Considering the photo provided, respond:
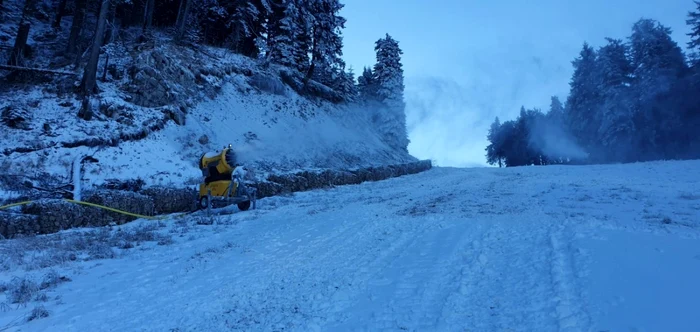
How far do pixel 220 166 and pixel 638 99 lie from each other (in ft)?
135

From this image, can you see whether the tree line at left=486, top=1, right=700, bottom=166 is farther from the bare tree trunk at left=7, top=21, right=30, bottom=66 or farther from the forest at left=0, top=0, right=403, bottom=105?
the bare tree trunk at left=7, top=21, right=30, bottom=66

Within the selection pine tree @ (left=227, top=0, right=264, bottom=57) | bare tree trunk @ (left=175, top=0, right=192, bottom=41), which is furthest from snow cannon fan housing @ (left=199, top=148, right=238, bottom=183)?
pine tree @ (left=227, top=0, right=264, bottom=57)

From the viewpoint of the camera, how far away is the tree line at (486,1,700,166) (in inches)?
1334

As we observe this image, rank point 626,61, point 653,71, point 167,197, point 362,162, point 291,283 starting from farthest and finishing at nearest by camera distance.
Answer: point 626,61
point 653,71
point 362,162
point 167,197
point 291,283

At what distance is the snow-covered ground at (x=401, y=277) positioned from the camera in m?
3.82

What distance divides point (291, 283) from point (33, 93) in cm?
1559

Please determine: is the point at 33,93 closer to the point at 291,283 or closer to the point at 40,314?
the point at 40,314

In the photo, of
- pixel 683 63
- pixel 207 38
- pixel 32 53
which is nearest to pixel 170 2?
pixel 207 38

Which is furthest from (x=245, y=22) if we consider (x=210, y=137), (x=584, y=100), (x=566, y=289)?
(x=584, y=100)

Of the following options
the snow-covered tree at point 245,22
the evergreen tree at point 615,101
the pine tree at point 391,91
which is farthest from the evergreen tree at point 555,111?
the snow-covered tree at point 245,22

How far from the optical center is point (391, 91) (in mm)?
39656

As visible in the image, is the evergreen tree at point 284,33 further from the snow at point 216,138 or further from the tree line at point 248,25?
the snow at point 216,138

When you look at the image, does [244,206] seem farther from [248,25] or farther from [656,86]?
[656,86]

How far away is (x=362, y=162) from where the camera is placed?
1038 inches
